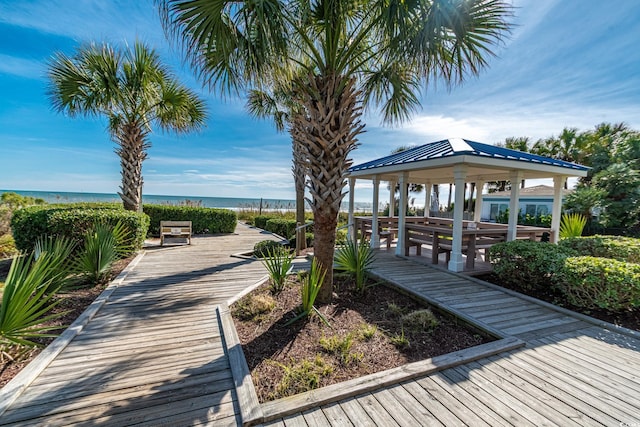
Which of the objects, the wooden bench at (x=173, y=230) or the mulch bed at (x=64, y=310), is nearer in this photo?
the mulch bed at (x=64, y=310)

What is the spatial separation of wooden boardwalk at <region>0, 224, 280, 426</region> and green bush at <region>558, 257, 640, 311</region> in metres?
5.15

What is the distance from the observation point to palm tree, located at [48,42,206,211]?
6648 millimetres

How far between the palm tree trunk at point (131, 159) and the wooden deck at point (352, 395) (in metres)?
5.88

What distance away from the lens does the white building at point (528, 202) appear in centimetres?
1850

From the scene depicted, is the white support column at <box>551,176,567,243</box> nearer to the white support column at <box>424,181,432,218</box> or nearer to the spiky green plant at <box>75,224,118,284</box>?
the white support column at <box>424,181,432,218</box>

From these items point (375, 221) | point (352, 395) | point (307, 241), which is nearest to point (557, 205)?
point (375, 221)

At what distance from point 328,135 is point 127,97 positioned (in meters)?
7.12

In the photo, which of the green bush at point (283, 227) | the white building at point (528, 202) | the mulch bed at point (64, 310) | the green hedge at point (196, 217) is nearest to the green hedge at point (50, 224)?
the mulch bed at point (64, 310)

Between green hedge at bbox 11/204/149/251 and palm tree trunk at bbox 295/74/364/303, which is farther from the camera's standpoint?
green hedge at bbox 11/204/149/251

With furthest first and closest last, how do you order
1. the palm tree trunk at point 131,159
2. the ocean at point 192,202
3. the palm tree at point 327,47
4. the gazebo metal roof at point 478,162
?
the ocean at point 192,202, the palm tree trunk at point 131,159, the gazebo metal roof at point 478,162, the palm tree at point 327,47

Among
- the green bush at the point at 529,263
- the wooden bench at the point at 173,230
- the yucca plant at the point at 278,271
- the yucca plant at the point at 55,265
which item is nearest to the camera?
the yucca plant at the point at 55,265

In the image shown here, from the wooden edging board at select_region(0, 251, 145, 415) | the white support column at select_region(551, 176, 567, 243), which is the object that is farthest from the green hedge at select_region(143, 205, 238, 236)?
the white support column at select_region(551, 176, 567, 243)

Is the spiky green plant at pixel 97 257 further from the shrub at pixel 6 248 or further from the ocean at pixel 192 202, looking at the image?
the ocean at pixel 192 202

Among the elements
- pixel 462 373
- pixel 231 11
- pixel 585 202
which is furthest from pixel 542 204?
pixel 231 11
